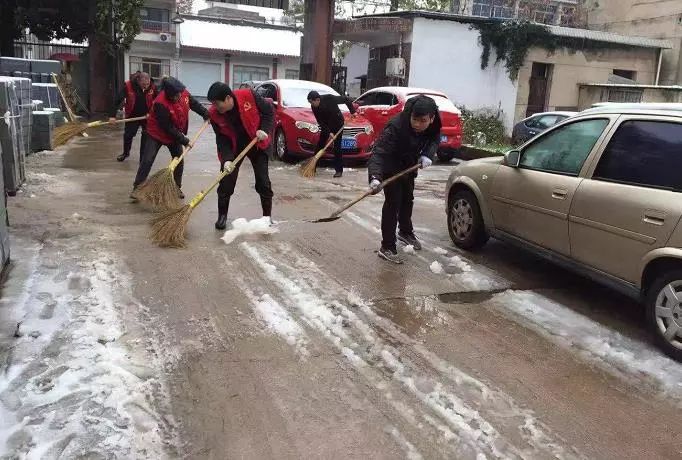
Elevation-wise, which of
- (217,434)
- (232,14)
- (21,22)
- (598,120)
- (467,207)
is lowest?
(217,434)

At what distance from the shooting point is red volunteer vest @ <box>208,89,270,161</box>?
6.30 meters

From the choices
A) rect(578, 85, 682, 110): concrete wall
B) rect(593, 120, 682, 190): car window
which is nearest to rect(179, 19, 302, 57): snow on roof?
rect(578, 85, 682, 110): concrete wall

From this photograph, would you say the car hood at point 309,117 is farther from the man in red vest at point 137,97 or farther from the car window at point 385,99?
the man in red vest at point 137,97

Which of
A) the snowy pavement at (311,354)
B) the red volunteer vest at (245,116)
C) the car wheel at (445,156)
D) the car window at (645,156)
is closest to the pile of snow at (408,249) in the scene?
the snowy pavement at (311,354)

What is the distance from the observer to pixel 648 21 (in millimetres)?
24109

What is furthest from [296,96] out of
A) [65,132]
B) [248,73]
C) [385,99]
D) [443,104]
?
[248,73]

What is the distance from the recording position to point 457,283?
5.34 meters

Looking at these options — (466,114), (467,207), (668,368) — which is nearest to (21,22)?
(466,114)

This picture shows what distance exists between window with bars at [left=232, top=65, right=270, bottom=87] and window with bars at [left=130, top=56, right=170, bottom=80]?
168 inches

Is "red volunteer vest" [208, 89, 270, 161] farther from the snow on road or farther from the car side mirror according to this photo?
the car side mirror

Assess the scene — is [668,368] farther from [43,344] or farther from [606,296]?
[43,344]

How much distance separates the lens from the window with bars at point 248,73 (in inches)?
1567

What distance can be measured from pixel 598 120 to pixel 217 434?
364 cm

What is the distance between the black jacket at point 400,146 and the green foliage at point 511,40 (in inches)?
598
